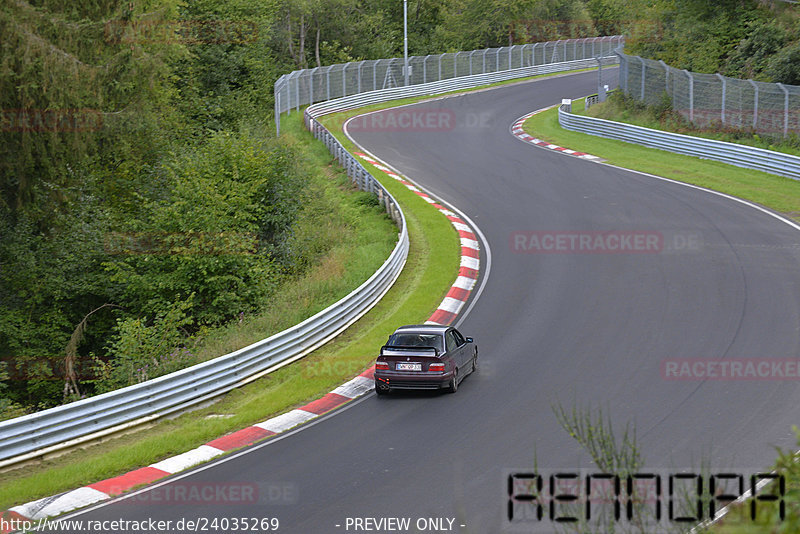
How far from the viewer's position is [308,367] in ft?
56.4

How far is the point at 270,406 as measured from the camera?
49.5 ft

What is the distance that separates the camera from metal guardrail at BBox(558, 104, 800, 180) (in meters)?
30.1

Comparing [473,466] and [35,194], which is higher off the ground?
[35,194]

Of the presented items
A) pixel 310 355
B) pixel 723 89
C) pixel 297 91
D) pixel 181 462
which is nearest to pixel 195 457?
pixel 181 462

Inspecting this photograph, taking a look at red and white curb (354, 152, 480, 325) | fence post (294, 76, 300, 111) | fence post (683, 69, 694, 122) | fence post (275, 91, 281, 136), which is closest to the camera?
red and white curb (354, 152, 480, 325)

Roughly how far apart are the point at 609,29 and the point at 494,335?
7995cm

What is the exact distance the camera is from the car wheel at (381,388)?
1531 centimetres

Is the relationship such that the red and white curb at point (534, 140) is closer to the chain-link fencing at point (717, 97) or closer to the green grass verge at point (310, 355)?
the chain-link fencing at point (717, 97)

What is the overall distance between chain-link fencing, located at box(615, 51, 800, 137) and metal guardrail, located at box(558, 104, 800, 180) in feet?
4.57

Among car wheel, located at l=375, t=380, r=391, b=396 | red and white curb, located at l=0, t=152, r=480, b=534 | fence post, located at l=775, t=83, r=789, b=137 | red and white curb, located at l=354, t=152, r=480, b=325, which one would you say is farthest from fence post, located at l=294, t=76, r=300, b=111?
car wheel, located at l=375, t=380, r=391, b=396

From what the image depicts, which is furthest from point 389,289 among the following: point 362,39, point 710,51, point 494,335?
point 362,39

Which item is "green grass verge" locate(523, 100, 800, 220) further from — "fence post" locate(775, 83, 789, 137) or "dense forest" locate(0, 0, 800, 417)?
"dense forest" locate(0, 0, 800, 417)

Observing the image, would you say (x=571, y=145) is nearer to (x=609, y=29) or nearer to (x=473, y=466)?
(x=473, y=466)

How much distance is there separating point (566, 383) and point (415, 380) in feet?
8.95
